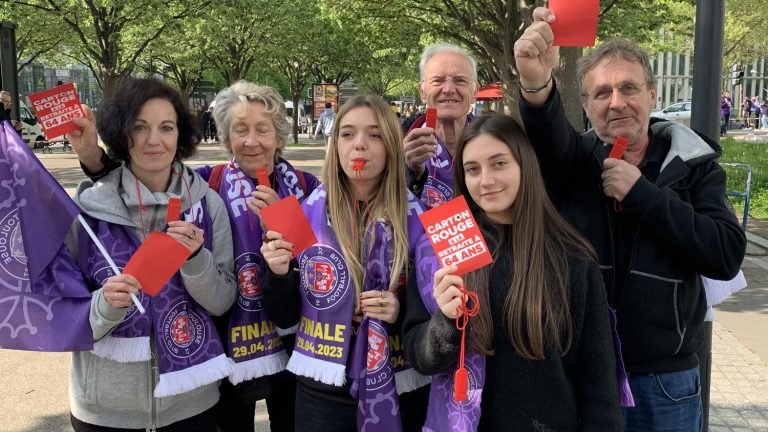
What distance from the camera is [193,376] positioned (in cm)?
238

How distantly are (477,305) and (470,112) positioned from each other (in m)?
1.54

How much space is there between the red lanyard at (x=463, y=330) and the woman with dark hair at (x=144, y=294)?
971 mm

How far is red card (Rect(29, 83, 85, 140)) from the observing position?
2373 millimetres

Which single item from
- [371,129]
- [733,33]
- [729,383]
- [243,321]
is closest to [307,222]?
[371,129]

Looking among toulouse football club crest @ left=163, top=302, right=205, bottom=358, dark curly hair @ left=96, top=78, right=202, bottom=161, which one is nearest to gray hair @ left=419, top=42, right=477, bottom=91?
dark curly hair @ left=96, top=78, right=202, bottom=161

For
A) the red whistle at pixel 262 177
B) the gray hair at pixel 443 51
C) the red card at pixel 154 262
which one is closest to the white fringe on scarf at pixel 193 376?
the red card at pixel 154 262

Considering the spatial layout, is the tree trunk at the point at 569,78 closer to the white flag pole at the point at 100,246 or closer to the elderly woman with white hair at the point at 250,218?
the elderly woman with white hair at the point at 250,218

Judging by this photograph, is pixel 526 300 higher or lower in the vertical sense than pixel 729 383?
higher

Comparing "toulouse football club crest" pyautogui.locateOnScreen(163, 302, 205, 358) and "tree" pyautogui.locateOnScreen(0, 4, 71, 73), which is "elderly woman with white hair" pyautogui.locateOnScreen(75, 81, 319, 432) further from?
A: "tree" pyautogui.locateOnScreen(0, 4, 71, 73)

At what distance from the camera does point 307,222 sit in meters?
2.27

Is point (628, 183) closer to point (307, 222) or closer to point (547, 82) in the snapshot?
point (547, 82)

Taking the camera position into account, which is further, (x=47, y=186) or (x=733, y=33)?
(x=733, y=33)

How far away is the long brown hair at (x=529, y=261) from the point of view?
1.94 metres

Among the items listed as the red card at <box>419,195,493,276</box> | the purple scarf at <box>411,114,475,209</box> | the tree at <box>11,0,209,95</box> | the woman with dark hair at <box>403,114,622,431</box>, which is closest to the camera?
the red card at <box>419,195,493,276</box>
